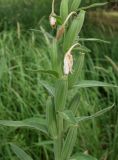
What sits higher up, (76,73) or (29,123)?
(76,73)

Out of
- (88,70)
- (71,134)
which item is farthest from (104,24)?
(71,134)

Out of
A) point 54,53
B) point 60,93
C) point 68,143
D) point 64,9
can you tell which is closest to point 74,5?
point 64,9

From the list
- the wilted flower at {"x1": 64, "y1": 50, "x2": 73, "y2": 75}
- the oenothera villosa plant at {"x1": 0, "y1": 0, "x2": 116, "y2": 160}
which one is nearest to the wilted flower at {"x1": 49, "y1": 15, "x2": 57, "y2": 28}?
the oenothera villosa plant at {"x1": 0, "y1": 0, "x2": 116, "y2": 160}

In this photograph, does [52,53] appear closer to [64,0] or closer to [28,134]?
[64,0]

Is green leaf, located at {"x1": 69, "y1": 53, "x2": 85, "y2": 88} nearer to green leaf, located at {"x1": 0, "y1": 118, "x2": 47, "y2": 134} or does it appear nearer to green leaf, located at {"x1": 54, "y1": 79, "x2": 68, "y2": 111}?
green leaf, located at {"x1": 54, "y1": 79, "x2": 68, "y2": 111}

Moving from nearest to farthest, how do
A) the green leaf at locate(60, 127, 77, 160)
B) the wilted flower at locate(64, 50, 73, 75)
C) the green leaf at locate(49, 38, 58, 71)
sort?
the wilted flower at locate(64, 50, 73, 75), the green leaf at locate(49, 38, 58, 71), the green leaf at locate(60, 127, 77, 160)

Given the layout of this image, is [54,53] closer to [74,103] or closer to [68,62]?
[68,62]

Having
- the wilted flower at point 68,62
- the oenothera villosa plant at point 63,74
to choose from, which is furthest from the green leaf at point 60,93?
the wilted flower at point 68,62
